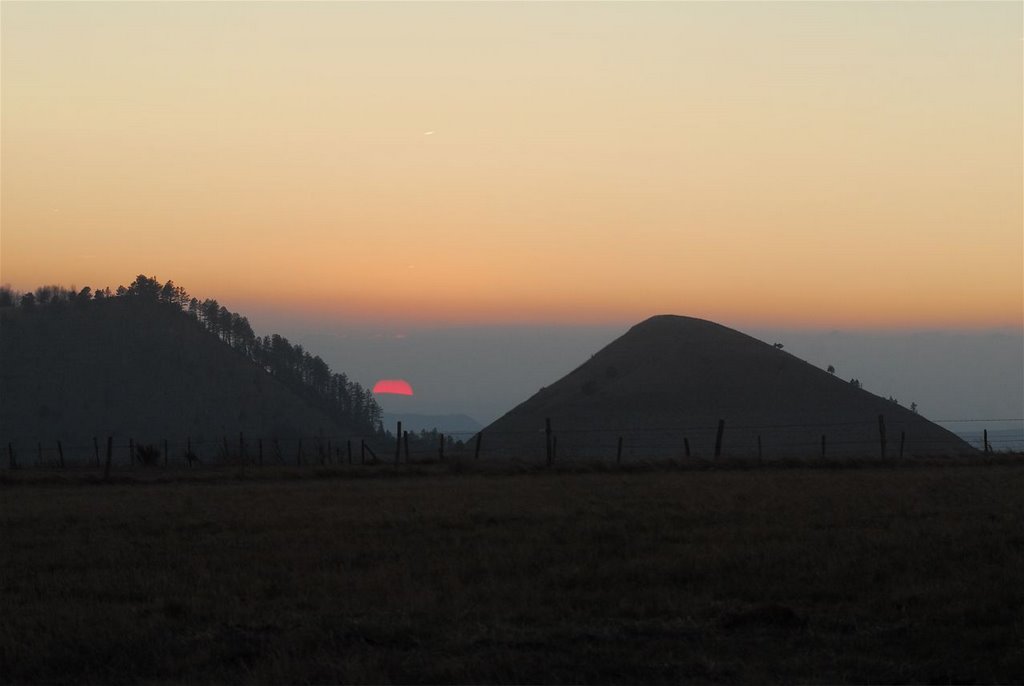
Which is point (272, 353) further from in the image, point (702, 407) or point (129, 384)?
point (702, 407)

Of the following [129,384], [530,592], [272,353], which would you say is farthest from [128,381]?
[530,592]

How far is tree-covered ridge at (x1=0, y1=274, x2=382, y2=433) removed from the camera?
14950cm

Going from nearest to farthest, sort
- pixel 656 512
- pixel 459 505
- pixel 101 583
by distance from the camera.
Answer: pixel 101 583 < pixel 656 512 < pixel 459 505

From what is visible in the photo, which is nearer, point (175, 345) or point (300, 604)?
point (300, 604)

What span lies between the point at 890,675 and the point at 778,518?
9136mm

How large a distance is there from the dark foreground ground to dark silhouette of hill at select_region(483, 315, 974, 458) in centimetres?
5236

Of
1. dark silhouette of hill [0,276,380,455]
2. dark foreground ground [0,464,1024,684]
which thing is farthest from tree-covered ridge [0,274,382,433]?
dark foreground ground [0,464,1024,684]

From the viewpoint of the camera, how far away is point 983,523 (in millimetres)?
16109

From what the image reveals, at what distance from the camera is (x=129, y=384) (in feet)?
380

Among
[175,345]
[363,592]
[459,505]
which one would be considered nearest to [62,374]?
[175,345]

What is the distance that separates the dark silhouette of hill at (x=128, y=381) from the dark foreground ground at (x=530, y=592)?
81.9 m

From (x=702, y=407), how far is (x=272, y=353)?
8672cm

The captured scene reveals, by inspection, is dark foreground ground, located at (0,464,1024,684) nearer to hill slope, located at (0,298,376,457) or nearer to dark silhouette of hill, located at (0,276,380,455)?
dark silhouette of hill, located at (0,276,380,455)

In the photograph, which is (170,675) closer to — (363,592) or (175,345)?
(363,592)
